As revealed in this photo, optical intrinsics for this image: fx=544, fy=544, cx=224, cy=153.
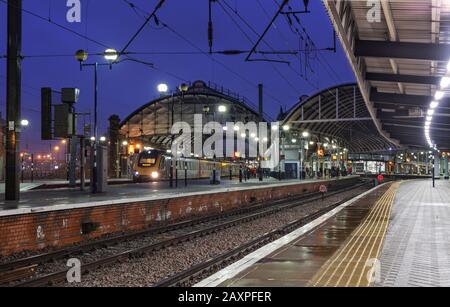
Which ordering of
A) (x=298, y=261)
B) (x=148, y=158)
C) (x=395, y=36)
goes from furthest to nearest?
(x=148, y=158) → (x=395, y=36) → (x=298, y=261)

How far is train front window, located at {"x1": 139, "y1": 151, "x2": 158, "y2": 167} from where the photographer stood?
4392 cm

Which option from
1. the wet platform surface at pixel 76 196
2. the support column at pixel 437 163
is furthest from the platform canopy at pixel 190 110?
the wet platform surface at pixel 76 196

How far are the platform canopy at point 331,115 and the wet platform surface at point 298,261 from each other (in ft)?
134

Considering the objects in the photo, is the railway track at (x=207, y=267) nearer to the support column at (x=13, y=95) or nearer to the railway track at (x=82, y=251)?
the railway track at (x=82, y=251)

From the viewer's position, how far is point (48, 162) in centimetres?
4684

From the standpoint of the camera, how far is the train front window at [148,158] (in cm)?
4392

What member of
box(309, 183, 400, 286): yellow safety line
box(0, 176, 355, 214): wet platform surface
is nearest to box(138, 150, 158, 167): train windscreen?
box(0, 176, 355, 214): wet platform surface

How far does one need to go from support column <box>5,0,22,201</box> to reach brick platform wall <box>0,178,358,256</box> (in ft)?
9.75

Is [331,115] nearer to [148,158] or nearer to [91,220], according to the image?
[148,158]

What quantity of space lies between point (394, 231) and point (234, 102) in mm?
63138

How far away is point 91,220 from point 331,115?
6148cm

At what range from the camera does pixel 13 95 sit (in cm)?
1700

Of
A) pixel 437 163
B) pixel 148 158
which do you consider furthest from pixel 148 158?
pixel 437 163
